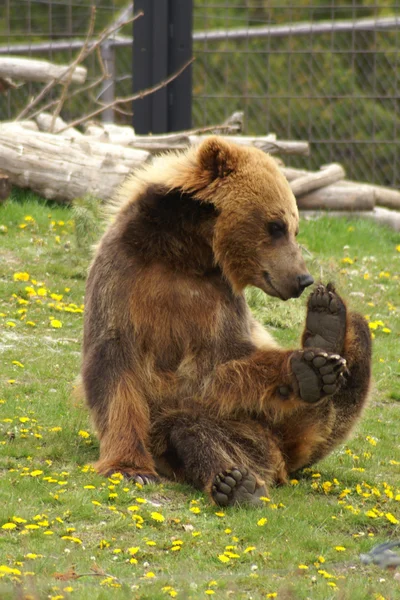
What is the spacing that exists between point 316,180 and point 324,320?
6.50 m

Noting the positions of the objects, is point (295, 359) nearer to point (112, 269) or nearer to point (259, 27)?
point (112, 269)

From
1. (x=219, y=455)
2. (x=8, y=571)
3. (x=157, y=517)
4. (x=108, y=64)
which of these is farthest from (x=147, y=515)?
(x=108, y=64)

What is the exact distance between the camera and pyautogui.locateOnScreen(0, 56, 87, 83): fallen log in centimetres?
1173

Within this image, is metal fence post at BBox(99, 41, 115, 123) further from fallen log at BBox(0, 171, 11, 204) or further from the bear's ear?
the bear's ear

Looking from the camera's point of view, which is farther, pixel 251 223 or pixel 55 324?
pixel 55 324

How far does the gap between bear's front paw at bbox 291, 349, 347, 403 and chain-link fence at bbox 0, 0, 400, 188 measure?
319 inches

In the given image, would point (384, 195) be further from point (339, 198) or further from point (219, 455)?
point (219, 455)

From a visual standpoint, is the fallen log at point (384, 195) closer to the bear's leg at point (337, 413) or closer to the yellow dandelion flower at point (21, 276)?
the yellow dandelion flower at point (21, 276)

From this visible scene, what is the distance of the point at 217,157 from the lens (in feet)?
18.1

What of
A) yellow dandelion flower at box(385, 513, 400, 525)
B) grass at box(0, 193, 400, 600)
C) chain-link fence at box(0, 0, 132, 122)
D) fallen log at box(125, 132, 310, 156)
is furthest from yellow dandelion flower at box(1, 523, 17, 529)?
chain-link fence at box(0, 0, 132, 122)

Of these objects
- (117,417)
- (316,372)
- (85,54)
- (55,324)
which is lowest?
(55,324)

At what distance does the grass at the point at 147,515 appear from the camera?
4121mm

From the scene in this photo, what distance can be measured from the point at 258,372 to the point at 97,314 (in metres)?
0.88

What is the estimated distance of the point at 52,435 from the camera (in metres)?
5.90
